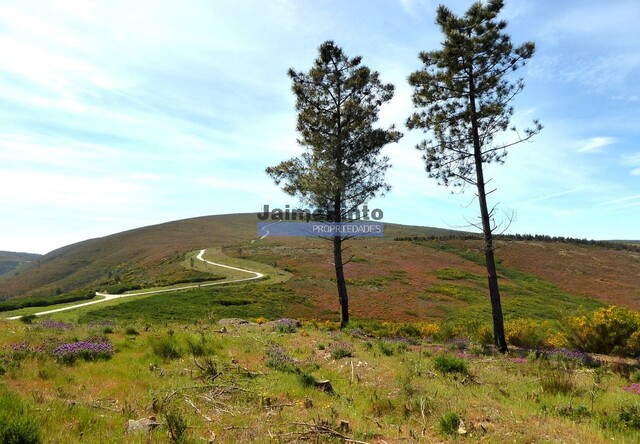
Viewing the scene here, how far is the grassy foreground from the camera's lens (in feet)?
15.7

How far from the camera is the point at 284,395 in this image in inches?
267

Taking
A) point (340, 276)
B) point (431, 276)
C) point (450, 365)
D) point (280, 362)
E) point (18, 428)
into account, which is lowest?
point (431, 276)

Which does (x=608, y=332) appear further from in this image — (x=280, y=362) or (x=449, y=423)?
(x=280, y=362)

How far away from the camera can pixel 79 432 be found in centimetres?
448

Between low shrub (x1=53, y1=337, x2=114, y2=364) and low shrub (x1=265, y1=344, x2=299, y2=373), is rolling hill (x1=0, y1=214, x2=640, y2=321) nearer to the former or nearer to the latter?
low shrub (x1=265, y1=344, x2=299, y2=373)

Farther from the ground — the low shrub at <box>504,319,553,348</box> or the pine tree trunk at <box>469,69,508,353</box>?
the pine tree trunk at <box>469,69,508,353</box>

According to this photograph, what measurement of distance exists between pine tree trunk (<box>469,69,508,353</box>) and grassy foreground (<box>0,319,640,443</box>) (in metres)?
2.29

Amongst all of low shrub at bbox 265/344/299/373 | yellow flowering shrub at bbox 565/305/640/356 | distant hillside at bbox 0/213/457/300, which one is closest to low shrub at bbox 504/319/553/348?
yellow flowering shrub at bbox 565/305/640/356

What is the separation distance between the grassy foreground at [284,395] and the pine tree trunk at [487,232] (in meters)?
2.29

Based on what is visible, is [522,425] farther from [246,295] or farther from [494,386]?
[246,295]

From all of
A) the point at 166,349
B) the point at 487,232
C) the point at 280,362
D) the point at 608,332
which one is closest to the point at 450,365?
the point at 280,362

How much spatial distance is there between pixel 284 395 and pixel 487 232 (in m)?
10.3

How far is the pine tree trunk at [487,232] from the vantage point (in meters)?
13.6

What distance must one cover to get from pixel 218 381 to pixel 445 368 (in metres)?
5.80
